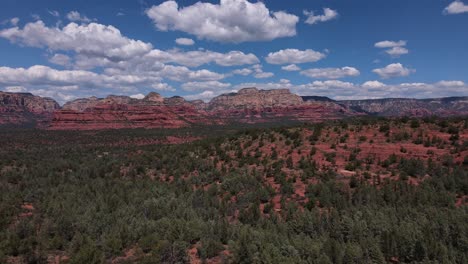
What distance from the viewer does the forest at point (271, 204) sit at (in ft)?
32.1

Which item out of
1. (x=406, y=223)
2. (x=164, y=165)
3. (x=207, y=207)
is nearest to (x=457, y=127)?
(x=406, y=223)

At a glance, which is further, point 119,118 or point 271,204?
point 119,118

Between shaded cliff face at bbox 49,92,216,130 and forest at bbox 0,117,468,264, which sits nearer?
forest at bbox 0,117,468,264

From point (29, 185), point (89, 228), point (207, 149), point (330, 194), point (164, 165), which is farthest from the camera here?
point (207, 149)

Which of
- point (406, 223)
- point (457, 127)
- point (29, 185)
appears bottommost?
point (29, 185)

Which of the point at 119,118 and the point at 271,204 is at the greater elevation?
the point at 119,118

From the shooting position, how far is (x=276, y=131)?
32031 millimetres

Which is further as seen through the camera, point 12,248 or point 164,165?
point 164,165

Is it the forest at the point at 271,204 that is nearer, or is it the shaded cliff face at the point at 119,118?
the forest at the point at 271,204

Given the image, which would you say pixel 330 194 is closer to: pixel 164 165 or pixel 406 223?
pixel 406 223

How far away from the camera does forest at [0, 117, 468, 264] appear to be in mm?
9773

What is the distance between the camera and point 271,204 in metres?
15.5

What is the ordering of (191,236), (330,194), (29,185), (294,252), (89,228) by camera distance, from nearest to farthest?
(294,252), (191,236), (89,228), (330,194), (29,185)

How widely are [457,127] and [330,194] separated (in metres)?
16.5
